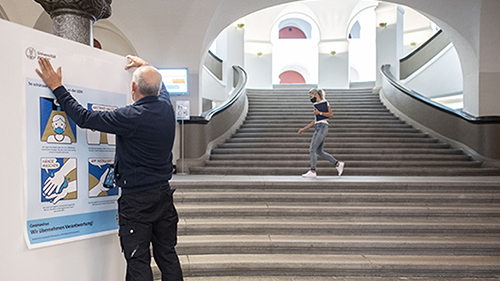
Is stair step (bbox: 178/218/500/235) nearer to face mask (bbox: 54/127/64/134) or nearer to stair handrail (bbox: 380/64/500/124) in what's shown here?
face mask (bbox: 54/127/64/134)

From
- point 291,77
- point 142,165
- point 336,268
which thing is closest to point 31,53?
point 142,165

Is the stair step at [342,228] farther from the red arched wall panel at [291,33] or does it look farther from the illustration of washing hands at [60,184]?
the red arched wall panel at [291,33]

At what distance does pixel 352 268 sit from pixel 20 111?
→ 3.09 meters

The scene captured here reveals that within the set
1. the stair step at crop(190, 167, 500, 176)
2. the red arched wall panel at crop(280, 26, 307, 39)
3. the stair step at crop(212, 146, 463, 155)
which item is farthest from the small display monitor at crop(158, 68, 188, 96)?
the red arched wall panel at crop(280, 26, 307, 39)

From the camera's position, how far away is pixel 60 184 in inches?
77.8

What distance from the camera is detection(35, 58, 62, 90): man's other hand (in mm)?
1879

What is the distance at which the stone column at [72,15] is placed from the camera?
2.25 meters

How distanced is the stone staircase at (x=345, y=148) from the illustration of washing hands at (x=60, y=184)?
4949 millimetres

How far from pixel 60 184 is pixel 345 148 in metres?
6.86

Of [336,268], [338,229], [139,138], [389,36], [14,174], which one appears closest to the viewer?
[14,174]

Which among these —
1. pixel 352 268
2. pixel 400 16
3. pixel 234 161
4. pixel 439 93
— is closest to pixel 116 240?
pixel 352 268

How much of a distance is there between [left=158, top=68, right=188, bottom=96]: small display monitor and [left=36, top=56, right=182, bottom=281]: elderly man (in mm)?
5863

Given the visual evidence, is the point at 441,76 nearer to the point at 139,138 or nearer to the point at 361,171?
the point at 361,171

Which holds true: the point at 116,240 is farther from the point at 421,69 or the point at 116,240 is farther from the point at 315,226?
the point at 421,69
